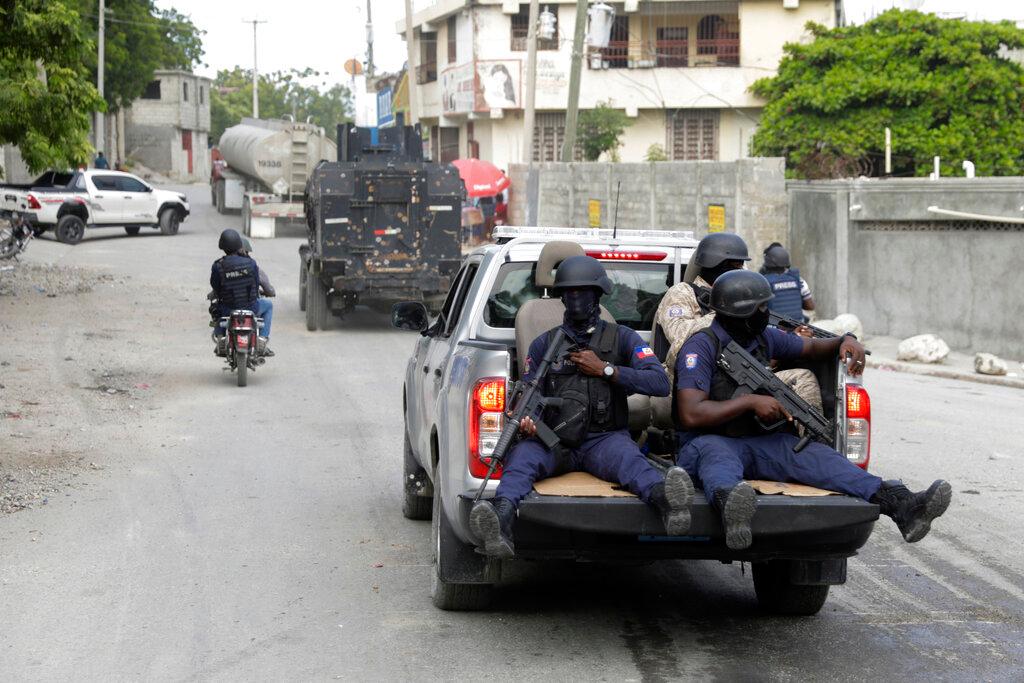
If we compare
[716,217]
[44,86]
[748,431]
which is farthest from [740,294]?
[716,217]

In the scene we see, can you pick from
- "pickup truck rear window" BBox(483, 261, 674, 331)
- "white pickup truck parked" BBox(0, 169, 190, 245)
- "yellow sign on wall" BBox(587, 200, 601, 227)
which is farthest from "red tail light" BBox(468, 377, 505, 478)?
"white pickup truck parked" BBox(0, 169, 190, 245)

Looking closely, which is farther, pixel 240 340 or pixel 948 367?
pixel 948 367

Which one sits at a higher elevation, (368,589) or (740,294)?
(740,294)

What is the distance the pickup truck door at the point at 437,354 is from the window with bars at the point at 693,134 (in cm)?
3978

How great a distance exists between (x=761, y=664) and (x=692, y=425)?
3.40 ft

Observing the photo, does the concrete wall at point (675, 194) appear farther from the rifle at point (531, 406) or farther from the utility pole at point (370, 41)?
A: the utility pole at point (370, 41)

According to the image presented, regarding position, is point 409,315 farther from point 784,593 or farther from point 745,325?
point 784,593

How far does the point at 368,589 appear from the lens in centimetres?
688

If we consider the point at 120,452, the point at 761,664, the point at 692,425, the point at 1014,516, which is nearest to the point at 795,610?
the point at 761,664

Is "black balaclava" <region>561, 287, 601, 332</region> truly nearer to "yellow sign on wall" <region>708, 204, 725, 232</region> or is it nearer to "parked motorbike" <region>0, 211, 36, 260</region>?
"yellow sign on wall" <region>708, 204, 725, 232</region>

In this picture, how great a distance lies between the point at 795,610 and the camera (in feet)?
21.2

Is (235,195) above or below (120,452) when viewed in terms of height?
above

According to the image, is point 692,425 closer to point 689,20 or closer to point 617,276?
point 617,276

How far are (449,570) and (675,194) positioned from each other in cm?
1974
